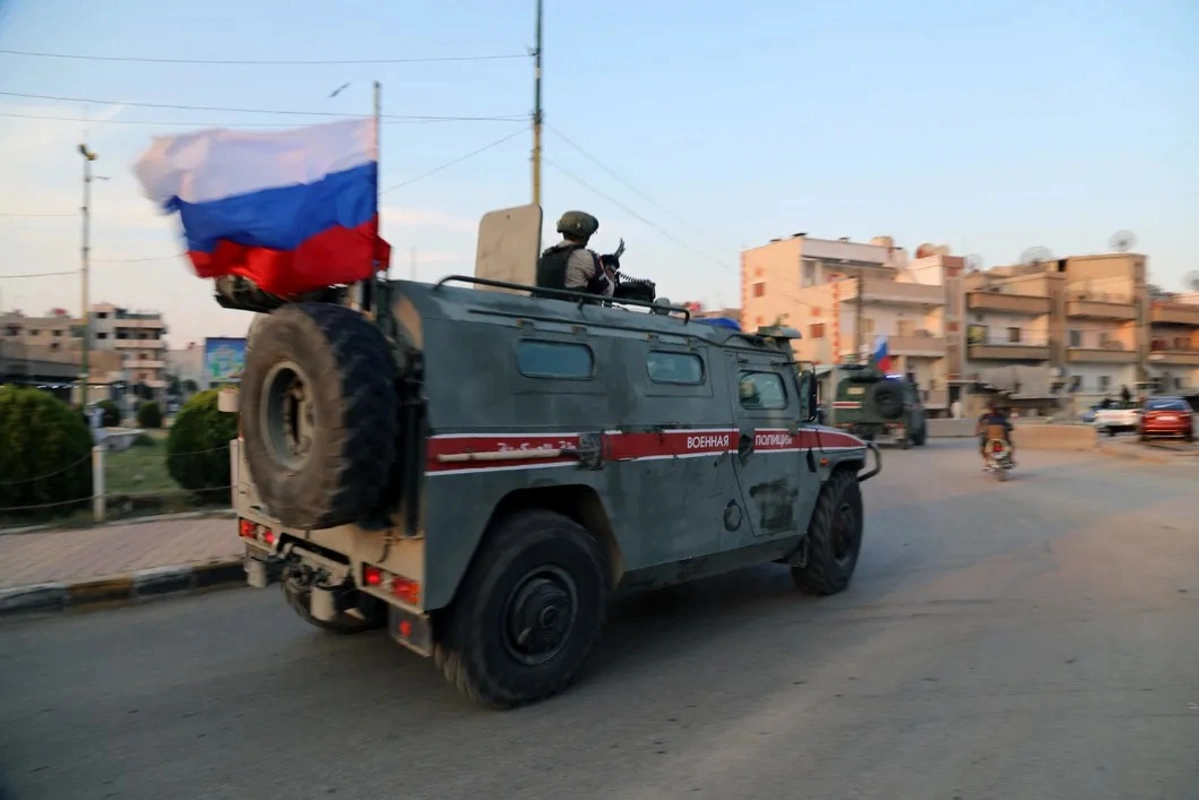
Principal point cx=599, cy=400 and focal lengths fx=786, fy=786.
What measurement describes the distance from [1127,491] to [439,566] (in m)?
14.4

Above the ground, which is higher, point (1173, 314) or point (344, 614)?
point (1173, 314)

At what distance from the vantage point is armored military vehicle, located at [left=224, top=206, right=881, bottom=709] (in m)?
3.86

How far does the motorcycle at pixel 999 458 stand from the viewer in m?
16.0

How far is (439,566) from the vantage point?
3.91 meters

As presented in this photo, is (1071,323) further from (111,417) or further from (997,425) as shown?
(111,417)

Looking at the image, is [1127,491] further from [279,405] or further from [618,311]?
[279,405]

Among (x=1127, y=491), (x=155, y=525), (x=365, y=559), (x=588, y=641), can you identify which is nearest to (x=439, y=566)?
(x=365, y=559)

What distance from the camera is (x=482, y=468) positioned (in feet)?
13.5

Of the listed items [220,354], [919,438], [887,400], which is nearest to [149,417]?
[220,354]

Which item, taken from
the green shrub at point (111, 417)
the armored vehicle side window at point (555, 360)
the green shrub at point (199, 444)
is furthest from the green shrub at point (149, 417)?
the armored vehicle side window at point (555, 360)

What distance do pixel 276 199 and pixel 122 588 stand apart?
13.2 ft

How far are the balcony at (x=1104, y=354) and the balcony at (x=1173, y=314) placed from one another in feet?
17.0

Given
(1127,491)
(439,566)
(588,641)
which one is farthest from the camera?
(1127,491)

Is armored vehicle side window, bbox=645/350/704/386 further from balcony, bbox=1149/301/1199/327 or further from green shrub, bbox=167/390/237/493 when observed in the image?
balcony, bbox=1149/301/1199/327
